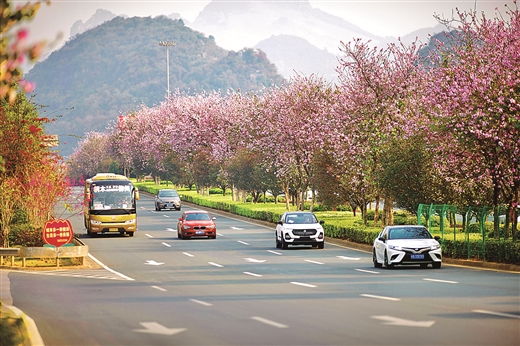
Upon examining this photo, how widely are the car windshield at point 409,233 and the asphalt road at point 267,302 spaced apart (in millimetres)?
1085

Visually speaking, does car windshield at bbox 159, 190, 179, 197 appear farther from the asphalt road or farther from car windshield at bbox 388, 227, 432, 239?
car windshield at bbox 388, 227, 432, 239

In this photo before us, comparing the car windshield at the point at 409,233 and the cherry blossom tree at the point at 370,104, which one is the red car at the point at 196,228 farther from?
the car windshield at the point at 409,233

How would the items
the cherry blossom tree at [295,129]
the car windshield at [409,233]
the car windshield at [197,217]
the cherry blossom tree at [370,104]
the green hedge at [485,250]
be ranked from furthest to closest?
the cherry blossom tree at [295,129]
the car windshield at [197,217]
the cherry blossom tree at [370,104]
the car windshield at [409,233]
the green hedge at [485,250]

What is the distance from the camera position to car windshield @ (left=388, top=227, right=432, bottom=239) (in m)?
29.6

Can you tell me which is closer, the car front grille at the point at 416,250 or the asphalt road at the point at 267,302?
the asphalt road at the point at 267,302

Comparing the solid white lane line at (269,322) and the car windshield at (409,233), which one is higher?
the car windshield at (409,233)

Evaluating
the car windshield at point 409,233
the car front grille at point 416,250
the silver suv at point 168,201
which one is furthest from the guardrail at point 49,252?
the silver suv at point 168,201

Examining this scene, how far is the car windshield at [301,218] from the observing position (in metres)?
40.6

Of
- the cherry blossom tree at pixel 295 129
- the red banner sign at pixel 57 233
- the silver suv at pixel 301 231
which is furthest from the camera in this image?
the cherry blossom tree at pixel 295 129

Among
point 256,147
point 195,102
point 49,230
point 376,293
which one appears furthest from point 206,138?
point 376,293

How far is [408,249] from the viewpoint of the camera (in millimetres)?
28750

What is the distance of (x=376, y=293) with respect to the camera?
2080cm

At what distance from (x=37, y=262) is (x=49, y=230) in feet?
7.64

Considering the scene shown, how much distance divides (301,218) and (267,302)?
70.9 ft
